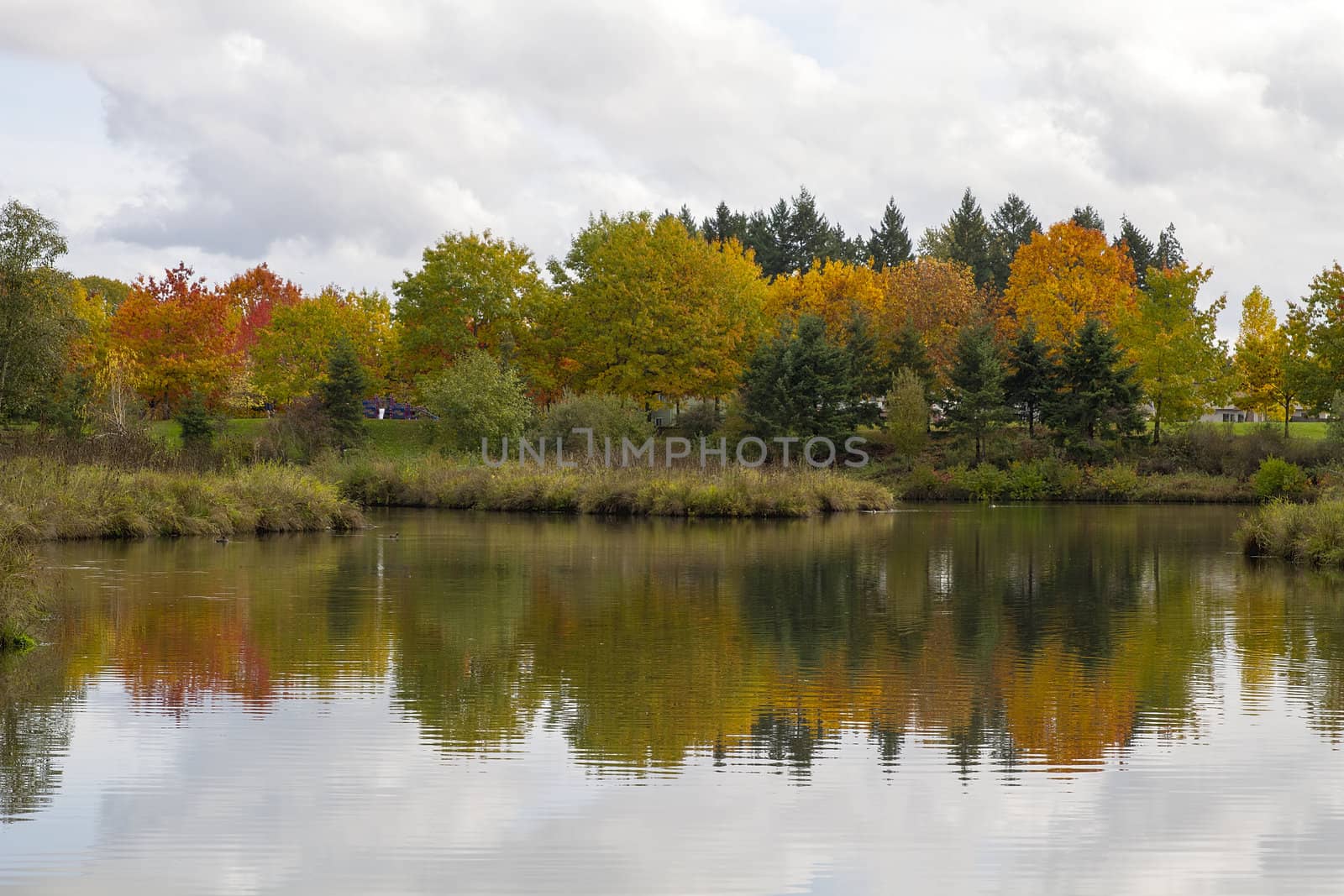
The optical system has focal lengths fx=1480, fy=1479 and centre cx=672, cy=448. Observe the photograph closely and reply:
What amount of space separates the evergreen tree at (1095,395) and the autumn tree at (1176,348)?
9.04ft

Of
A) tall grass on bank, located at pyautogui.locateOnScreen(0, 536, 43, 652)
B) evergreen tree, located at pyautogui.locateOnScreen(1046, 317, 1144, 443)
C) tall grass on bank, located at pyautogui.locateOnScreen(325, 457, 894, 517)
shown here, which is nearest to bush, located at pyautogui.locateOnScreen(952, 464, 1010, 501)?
evergreen tree, located at pyautogui.locateOnScreen(1046, 317, 1144, 443)

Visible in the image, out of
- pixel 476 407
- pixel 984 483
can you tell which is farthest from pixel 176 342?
pixel 984 483

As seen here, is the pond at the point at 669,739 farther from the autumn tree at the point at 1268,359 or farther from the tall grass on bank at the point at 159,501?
the autumn tree at the point at 1268,359

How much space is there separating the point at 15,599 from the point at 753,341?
53.6 m

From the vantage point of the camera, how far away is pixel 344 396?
58062mm

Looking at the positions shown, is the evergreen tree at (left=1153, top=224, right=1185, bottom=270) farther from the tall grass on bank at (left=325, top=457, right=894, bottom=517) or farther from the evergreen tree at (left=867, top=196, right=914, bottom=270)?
the tall grass on bank at (left=325, top=457, right=894, bottom=517)

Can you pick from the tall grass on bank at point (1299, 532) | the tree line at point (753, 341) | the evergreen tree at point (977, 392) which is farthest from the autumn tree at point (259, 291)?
the tall grass on bank at point (1299, 532)

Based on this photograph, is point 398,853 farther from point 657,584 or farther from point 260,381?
point 260,381

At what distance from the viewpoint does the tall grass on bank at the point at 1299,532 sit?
23531mm

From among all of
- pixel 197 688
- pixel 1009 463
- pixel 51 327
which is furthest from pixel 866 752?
pixel 1009 463

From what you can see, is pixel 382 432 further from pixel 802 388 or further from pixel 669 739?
pixel 669 739

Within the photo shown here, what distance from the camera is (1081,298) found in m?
69.0

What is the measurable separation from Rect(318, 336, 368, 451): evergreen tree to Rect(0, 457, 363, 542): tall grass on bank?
83.8ft

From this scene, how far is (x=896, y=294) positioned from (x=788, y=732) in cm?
5966
